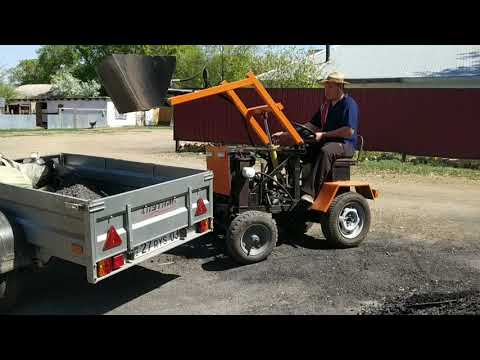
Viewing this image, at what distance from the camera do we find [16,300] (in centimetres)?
470

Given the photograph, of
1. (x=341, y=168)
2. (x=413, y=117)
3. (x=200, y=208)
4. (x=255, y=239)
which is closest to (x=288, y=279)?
(x=255, y=239)

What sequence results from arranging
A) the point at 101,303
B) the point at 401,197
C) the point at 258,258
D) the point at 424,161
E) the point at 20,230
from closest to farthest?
1. the point at 20,230
2. the point at 101,303
3. the point at 258,258
4. the point at 401,197
5. the point at 424,161

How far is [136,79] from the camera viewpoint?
5.32 metres

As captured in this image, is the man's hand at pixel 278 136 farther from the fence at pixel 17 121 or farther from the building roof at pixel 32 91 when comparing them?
the building roof at pixel 32 91

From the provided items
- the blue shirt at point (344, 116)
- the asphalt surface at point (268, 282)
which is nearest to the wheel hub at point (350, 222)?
the asphalt surface at point (268, 282)

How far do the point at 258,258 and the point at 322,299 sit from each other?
3.59 ft

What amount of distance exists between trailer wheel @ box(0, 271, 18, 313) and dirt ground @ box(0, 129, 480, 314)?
0.40 ft

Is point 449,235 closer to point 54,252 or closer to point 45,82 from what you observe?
point 54,252

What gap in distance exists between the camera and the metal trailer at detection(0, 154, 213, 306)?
13.5 feet

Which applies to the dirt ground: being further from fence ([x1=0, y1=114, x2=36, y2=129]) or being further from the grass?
fence ([x1=0, y1=114, x2=36, y2=129])

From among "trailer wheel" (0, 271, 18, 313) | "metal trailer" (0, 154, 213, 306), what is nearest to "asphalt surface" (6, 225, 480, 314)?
"trailer wheel" (0, 271, 18, 313)

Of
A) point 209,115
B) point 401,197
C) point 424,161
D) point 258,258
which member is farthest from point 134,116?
point 258,258

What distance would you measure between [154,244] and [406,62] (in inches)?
857

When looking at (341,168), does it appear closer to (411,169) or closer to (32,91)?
(411,169)
